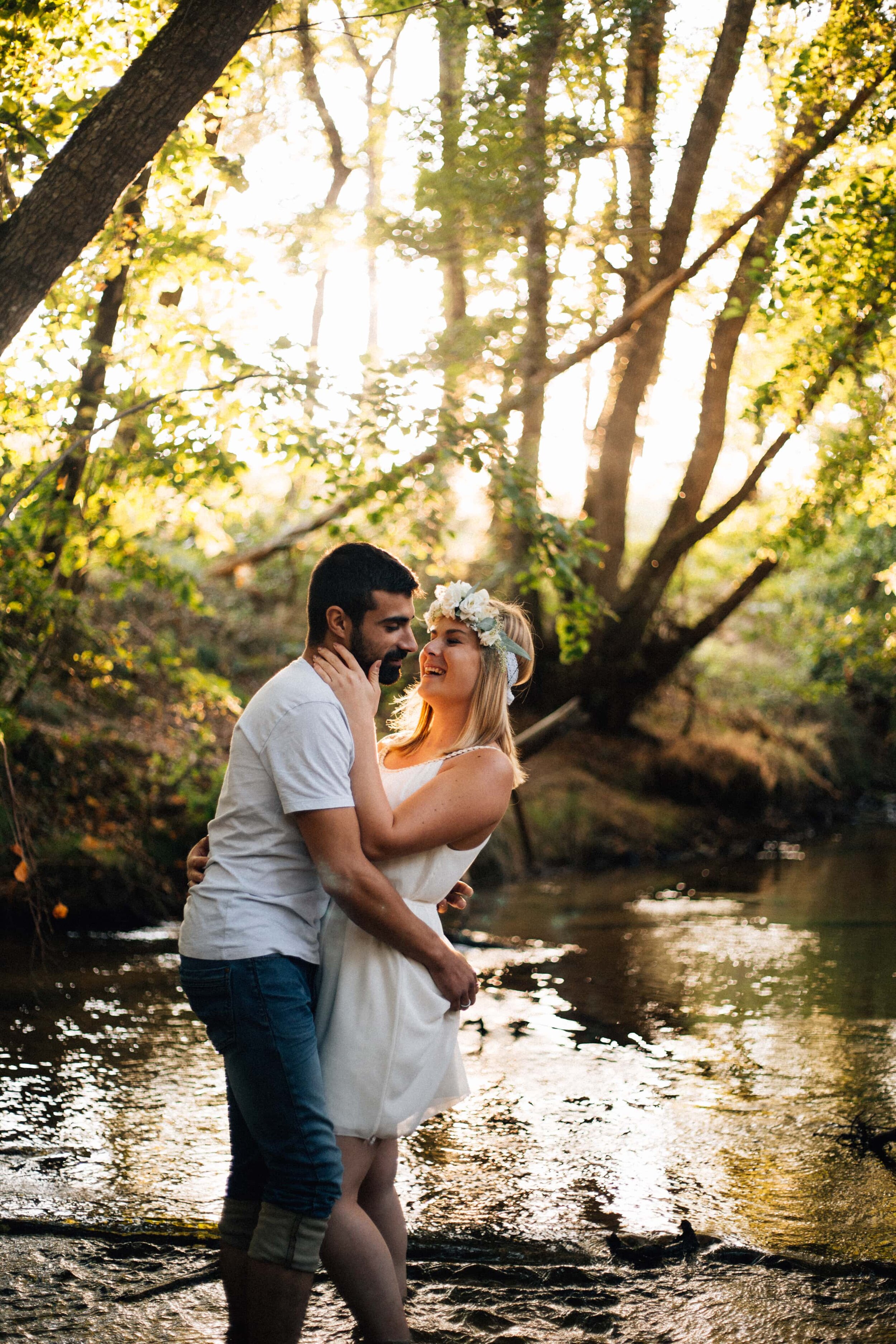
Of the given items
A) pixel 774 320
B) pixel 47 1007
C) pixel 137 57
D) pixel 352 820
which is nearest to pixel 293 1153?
pixel 352 820

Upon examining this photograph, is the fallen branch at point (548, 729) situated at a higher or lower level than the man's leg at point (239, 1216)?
higher

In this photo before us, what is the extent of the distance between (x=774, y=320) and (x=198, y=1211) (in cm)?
1078

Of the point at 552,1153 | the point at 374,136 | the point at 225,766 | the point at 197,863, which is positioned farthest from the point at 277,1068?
the point at 374,136

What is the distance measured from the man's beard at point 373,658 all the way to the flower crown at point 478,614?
13.6 inches

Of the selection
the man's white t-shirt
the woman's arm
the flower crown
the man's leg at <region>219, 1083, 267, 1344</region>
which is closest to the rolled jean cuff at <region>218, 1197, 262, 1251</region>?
the man's leg at <region>219, 1083, 267, 1344</region>

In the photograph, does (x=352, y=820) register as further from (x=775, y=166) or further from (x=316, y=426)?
(x=775, y=166)

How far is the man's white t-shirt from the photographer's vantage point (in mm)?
2879

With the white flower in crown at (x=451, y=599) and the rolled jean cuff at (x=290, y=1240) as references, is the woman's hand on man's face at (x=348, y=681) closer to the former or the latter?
the white flower in crown at (x=451, y=599)

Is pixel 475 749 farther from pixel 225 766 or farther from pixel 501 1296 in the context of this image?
pixel 225 766

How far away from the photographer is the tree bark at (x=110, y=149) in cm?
439

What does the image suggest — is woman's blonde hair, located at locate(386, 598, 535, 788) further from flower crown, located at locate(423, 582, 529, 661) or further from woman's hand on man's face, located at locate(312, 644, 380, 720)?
woman's hand on man's face, located at locate(312, 644, 380, 720)

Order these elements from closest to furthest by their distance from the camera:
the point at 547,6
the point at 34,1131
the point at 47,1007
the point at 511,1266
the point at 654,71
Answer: the point at 511,1266
the point at 34,1131
the point at 47,1007
the point at 547,6
the point at 654,71

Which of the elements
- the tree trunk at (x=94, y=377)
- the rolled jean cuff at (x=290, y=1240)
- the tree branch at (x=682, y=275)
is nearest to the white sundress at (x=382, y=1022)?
the rolled jean cuff at (x=290, y=1240)

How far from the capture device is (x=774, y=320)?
1226 centimetres
